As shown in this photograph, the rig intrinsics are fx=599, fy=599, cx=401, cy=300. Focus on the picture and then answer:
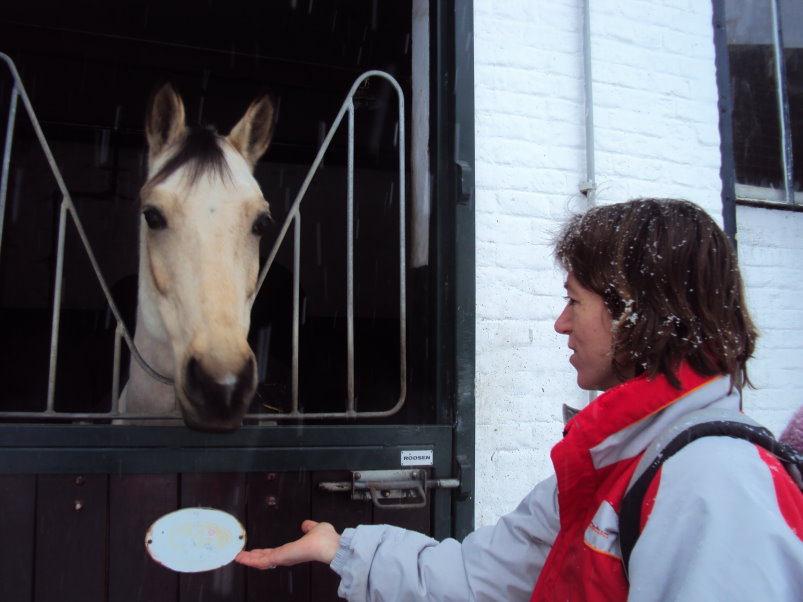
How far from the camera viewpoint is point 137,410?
71.9 inches

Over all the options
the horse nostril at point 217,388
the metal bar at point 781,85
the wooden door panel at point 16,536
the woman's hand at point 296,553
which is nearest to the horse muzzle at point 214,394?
the horse nostril at point 217,388

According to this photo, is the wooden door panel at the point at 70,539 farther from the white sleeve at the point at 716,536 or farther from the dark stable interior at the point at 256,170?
the white sleeve at the point at 716,536

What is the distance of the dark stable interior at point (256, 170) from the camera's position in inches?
113

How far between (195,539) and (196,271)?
0.70 metres

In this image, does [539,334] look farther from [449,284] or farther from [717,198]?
[717,198]

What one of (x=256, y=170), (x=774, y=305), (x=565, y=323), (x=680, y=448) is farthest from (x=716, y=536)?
(x=256, y=170)

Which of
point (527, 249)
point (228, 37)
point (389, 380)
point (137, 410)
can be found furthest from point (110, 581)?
point (228, 37)

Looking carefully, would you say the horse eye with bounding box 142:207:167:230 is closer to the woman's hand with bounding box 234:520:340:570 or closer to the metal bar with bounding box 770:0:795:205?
the woman's hand with bounding box 234:520:340:570

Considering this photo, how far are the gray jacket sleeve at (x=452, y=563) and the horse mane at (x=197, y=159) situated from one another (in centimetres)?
Answer: 99

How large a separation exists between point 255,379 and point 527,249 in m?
1.12

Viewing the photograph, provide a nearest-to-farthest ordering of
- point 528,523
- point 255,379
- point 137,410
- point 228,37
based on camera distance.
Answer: point 528,523, point 255,379, point 137,410, point 228,37

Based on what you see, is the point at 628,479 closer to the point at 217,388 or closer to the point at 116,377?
the point at 217,388

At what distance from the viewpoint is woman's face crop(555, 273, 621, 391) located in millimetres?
1027

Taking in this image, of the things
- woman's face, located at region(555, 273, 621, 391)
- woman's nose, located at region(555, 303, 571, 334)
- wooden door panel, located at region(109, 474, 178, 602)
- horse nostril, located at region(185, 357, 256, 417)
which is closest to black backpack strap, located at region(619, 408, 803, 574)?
woman's face, located at region(555, 273, 621, 391)
